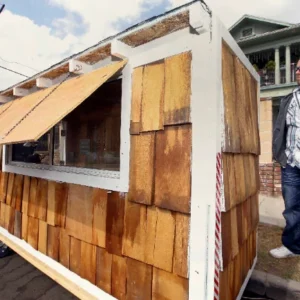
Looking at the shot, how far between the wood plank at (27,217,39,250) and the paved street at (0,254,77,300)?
506 millimetres

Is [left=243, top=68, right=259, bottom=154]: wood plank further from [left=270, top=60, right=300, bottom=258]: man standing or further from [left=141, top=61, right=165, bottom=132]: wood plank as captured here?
[left=141, top=61, right=165, bottom=132]: wood plank

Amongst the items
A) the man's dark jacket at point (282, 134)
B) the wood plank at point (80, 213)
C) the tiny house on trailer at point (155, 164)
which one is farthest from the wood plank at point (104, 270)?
the man's dark jacket at point (282, 134)

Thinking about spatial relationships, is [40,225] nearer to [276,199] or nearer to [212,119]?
[212,119]

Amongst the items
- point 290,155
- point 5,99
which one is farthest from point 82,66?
point 290,155

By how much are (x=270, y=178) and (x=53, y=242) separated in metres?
6.21

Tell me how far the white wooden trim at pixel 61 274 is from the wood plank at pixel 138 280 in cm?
28

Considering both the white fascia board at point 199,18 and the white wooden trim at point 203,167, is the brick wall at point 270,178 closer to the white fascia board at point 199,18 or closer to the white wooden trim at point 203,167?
the white wooden trim at point 203,167

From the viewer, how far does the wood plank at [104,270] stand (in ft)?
8.05

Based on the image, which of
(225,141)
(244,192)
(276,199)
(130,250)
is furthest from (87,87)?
(276,199)

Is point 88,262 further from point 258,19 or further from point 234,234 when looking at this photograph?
point 258,19

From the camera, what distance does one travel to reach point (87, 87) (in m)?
2.26

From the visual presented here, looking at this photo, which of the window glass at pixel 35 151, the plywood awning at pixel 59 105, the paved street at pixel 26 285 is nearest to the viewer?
the plywood awning at pixel 59 105

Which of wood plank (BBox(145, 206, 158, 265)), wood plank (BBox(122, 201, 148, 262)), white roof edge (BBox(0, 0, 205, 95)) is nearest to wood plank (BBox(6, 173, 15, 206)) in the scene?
white roof edge (BBox(0, 0, 205, 95))

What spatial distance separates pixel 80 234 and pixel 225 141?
1.84 meters
